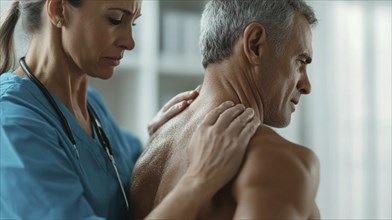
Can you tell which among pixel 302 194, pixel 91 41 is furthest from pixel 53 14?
pixel 302 194

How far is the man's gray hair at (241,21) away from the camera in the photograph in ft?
4.81

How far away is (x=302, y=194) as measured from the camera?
125 cm

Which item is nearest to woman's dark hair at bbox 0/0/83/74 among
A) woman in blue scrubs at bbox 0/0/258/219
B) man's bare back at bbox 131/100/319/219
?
woman in blue scrubs at bbox 0/0/258/219

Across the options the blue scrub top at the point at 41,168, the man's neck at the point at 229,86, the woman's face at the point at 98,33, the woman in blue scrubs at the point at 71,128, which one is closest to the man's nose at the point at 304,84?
the man's neck at the point at 229,86

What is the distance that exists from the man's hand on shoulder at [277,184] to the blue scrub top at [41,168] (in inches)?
14.1

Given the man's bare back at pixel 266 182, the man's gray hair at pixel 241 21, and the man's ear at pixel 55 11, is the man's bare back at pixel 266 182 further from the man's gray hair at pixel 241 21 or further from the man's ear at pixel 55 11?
the man's ear at pixel 55 11

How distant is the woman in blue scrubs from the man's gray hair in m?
0.17

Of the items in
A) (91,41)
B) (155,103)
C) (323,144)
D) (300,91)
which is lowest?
(323,144)

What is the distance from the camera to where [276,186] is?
1249 millimetres

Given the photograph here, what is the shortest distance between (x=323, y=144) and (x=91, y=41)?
2.62 m

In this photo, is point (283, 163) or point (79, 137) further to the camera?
point (79, 137)

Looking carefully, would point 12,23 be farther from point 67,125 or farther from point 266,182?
point 266,182

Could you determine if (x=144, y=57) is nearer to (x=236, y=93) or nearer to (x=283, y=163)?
(x=236, y=93)

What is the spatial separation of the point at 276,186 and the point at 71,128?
63cm
